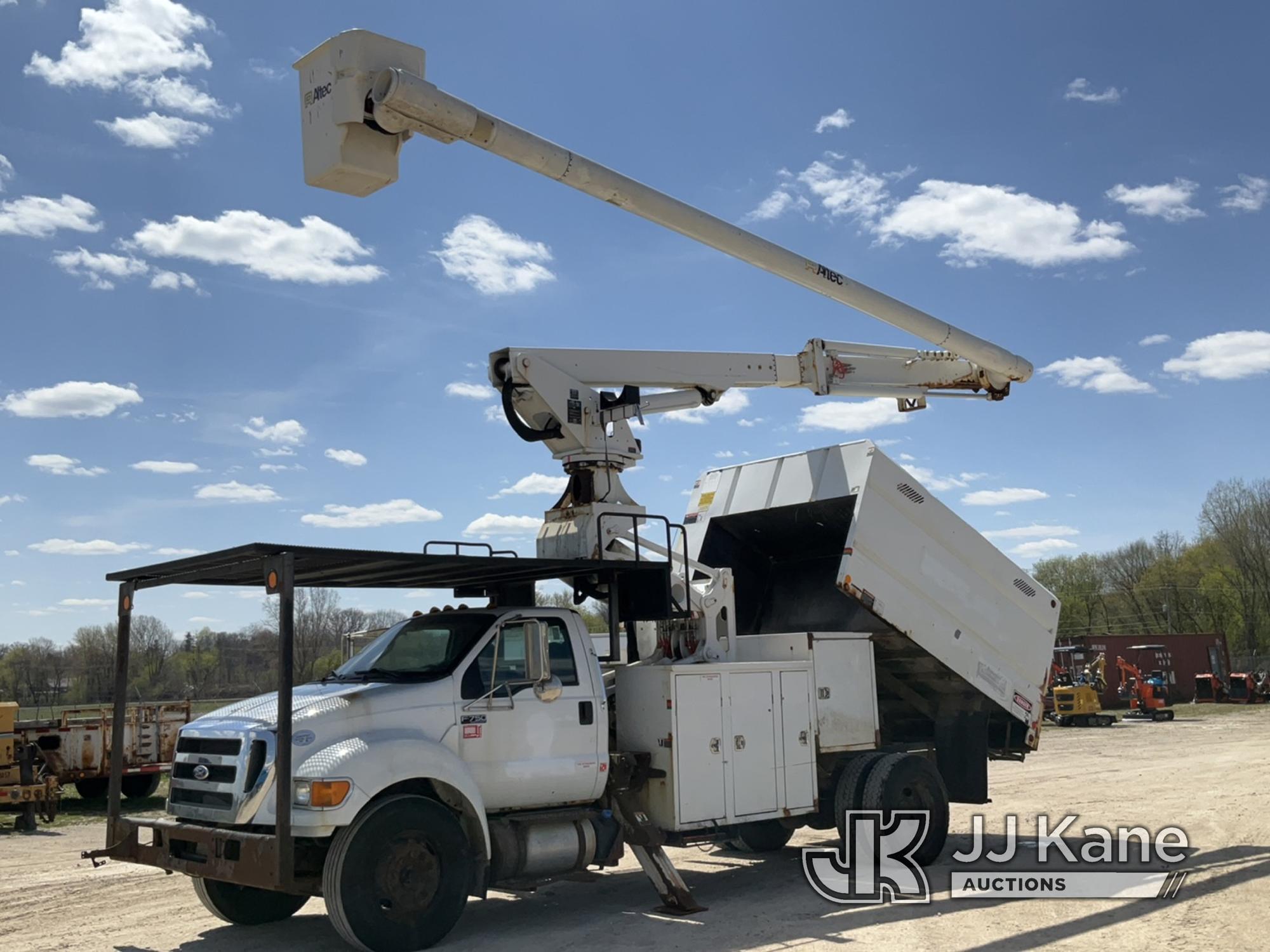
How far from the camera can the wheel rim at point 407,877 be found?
7.33m

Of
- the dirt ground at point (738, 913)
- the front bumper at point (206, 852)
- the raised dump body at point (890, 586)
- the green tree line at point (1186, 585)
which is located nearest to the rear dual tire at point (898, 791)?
the dirt ground at point (738, 913)

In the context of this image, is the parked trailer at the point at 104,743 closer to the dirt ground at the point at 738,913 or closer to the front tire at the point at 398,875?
the dirt ground at the point at 738,913

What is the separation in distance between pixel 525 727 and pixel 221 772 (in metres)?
2.16

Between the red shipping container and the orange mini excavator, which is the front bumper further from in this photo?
the red shipping container

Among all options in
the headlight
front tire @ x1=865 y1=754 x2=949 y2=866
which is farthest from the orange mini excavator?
the headlight

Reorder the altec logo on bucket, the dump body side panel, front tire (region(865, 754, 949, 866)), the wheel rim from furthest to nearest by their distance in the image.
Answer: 1. the dump body side panel
2. front tire (region(865, 754, 949, 866))
3. the altec logo on bucket
4. the wheel rim

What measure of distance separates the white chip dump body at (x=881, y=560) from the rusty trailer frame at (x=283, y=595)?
2.40m

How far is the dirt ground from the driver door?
0.95 m

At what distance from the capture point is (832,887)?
9.70m

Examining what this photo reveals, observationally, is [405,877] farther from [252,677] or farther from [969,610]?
[252,677]

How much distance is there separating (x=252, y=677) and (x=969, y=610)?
165 ft

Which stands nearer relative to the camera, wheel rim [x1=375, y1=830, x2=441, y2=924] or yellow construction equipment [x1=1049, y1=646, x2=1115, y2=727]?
wheel rim [x1=375, y1=830, x2=441, y2=924]

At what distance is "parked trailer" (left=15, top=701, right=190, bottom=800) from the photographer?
18172mm

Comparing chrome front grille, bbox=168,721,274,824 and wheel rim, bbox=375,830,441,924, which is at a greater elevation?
chrome front grille, bbox=168,721,274,824
